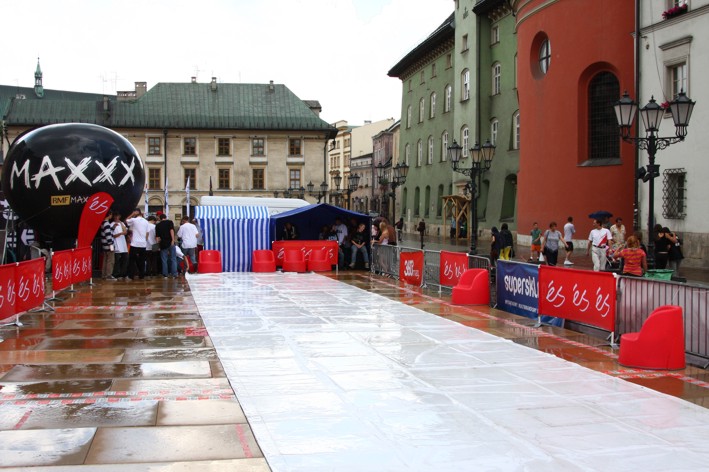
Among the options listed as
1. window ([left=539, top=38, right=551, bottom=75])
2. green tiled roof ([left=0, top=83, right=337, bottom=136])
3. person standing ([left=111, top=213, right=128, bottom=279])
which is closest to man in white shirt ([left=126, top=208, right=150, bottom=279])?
person standing ([left=111, top=213, right=128, bottom=279])

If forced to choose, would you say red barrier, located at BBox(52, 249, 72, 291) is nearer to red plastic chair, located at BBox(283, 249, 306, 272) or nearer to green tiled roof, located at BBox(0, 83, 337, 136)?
red plastic chair, located at BBox(283, 249, 306, 272)

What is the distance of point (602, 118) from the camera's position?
33.9m

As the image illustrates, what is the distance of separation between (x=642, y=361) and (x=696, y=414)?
2.29 m

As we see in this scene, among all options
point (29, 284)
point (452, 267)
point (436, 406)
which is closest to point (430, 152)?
point (452, 267)

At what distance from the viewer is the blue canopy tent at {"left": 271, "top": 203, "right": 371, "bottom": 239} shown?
26703 millimetres

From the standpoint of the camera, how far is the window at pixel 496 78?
165 feet

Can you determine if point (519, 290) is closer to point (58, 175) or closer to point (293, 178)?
point (58, 175)

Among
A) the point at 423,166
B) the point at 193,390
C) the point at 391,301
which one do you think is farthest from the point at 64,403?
the point at 423,166

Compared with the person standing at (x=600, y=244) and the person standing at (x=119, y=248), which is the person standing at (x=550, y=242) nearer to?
the person standing at (x=600, y=244)

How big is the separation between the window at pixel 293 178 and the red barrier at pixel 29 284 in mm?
58018

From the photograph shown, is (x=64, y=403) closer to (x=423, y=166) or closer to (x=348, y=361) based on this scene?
(x=348, y=361)

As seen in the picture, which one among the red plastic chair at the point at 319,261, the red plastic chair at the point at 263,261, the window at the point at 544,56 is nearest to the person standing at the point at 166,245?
the red plastic chair at the point at 263,261

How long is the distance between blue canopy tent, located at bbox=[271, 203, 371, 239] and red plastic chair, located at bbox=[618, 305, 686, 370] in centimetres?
1667

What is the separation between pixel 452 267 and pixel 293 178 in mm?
55359
